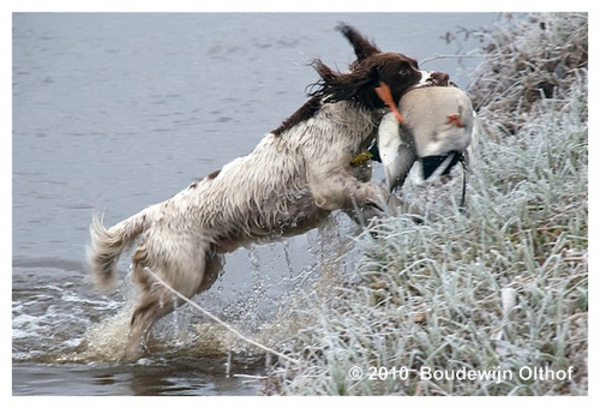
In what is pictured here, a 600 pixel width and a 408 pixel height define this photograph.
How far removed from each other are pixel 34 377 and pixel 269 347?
130 cm

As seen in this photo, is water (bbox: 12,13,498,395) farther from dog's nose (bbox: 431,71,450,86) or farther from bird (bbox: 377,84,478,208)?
bird (bbox: 377,84,478,208)

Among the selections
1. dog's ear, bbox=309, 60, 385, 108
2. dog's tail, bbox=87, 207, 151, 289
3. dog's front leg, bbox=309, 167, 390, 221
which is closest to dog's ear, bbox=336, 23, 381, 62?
dog's ear, bbox=309, 60, 385, 108

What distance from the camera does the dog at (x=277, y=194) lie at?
6.46 metres

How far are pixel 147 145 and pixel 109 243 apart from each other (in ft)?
2.31

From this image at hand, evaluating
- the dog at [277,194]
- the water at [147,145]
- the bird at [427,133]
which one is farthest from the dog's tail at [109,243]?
the bird at [427,133]

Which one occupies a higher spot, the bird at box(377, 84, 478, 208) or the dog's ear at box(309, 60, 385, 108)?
the dog's ear at box(309, 60, 385, 108)

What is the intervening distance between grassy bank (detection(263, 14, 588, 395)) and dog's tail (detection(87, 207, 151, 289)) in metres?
1.04

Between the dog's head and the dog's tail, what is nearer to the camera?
the dog's head

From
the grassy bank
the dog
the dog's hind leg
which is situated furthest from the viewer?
the dog's hind leg

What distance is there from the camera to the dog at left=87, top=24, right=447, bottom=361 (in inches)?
254

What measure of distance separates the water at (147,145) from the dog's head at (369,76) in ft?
0.31

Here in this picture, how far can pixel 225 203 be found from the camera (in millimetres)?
6602
